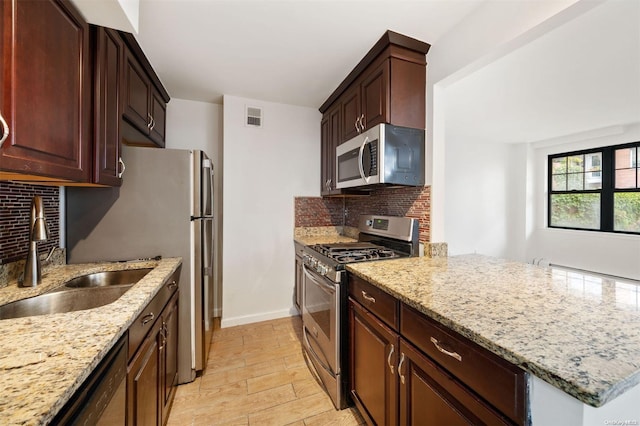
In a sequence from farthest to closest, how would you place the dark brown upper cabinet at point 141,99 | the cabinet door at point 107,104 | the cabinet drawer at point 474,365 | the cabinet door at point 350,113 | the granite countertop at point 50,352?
the cabinet door at point 350,113, the dark brown upper cabinet at point 141,99, the cabinet door at point 107,104, the cabinet drawer at point 474,365, the granite countertop at point 50,352

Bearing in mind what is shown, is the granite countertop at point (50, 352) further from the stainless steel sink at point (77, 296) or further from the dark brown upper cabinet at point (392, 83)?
the dark brown upper cabinet at point (392, 83)

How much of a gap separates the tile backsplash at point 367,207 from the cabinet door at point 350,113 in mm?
626

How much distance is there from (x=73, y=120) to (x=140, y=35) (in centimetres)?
101

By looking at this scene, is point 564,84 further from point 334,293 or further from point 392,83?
point 334,293

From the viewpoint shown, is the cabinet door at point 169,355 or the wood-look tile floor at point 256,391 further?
the wood-look tile floor at point 256,391

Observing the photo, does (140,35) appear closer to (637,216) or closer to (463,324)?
(463,324)

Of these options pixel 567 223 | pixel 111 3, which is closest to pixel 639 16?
pixel 111 3

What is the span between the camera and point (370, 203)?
271cm

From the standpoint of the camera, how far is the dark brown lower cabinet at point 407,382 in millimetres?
732

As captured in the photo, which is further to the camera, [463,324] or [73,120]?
[73,120]

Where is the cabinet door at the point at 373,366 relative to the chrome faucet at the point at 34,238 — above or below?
below

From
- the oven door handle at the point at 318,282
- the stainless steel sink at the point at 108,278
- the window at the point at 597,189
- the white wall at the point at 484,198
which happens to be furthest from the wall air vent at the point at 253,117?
the window at the point at 597,189

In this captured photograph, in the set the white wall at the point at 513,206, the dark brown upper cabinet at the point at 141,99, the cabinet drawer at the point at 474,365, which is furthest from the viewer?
the white wall at the point at 513,206

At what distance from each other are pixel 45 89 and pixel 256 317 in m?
2.50
